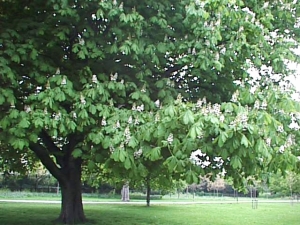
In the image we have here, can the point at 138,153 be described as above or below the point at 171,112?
below

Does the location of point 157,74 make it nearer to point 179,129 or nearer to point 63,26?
point 63,26

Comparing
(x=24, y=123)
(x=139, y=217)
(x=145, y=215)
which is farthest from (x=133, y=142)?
(x=145, y=215)

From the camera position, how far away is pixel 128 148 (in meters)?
5.46

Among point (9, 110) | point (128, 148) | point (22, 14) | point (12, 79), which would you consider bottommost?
point (128, 148)

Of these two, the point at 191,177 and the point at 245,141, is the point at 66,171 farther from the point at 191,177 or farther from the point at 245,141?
the point at 245,141

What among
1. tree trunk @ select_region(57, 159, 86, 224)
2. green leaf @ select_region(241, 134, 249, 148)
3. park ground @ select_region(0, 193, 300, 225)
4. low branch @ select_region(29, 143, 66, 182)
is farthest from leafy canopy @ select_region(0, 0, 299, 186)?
park ground @ select_region(0, 193, 300, 225)

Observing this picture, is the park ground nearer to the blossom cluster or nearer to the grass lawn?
the grass lawn

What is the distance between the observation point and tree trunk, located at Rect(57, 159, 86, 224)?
12117 millimetres

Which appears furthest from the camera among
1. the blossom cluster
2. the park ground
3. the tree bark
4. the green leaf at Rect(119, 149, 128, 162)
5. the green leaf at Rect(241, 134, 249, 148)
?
the park ground

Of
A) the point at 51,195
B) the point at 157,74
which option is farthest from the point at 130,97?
the point at 51,195

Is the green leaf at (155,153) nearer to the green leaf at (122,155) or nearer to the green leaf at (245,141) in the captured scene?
the green leaf at (122,155)

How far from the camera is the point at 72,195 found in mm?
12805

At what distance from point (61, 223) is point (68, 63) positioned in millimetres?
7940

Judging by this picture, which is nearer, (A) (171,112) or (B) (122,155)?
(A) (171,112)
